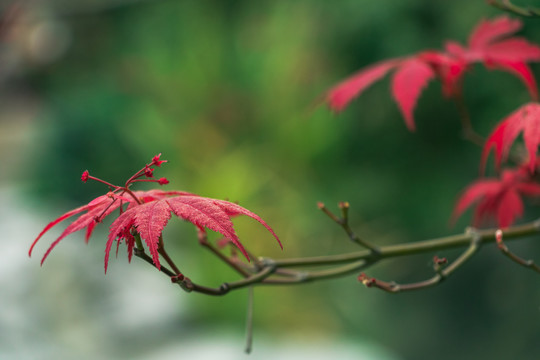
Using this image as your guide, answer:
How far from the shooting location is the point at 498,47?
0.73 m

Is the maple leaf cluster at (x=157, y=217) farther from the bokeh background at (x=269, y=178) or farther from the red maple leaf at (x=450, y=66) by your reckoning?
the bokeh background at (x=269, y=178)

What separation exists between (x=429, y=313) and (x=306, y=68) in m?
1.09

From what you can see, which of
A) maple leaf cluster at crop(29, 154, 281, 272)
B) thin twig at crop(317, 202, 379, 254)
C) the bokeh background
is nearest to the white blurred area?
the bokeh background

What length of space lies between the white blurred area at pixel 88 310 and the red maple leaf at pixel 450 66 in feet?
4.87

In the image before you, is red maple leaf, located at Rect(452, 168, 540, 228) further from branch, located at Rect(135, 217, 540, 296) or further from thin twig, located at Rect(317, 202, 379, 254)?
thin twig, located at Rect(317, 202, 379, 254)

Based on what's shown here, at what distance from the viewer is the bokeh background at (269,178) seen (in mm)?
2066

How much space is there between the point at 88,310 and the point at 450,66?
6.92ft

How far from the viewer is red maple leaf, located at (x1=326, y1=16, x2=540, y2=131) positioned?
0.68 metres

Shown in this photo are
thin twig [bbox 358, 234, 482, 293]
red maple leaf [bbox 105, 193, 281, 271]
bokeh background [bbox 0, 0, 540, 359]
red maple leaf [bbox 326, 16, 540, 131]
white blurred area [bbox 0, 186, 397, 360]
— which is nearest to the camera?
red maple leaf [bbox 105, 193, 281, 271]

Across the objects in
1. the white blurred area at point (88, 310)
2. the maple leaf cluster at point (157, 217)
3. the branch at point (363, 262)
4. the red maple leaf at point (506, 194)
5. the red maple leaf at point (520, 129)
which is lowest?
the white blurred area at point (88, 310)

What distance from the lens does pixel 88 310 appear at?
2482 millimetres

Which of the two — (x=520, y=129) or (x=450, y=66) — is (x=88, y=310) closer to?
(x=450, y=66)

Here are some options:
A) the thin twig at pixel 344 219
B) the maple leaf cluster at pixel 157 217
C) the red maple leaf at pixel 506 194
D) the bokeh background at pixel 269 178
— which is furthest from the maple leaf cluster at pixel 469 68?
the bokeh background at pixel 269 178

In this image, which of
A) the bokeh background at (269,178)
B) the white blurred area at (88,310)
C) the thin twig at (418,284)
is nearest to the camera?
the thin twig at (418,284)
